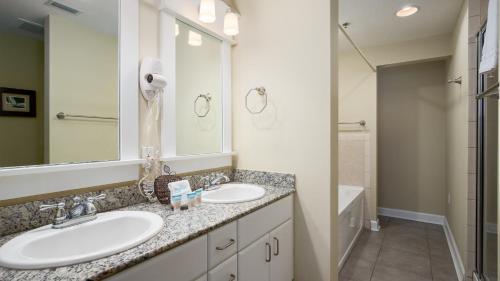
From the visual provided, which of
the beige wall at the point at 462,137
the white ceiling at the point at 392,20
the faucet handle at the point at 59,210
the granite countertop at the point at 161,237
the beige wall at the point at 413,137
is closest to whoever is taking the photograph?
the granite countertop at the point at 161,237

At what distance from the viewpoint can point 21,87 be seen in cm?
104

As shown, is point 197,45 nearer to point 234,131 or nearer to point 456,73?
point 234,131

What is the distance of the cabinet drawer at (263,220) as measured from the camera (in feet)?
4.15

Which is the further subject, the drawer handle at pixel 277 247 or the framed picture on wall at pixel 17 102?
the drawer handle at pixel 277 247

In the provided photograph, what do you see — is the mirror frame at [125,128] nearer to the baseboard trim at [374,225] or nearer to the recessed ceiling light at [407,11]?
the recessed ceiling light at [407,11]

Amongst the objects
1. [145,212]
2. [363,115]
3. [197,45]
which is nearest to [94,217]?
[145,212]

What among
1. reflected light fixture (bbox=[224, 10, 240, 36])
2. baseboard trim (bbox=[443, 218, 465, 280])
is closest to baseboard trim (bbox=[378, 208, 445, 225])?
baseboard trim (bbox=[443, 218, 465, 280])

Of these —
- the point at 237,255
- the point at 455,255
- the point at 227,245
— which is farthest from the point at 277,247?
the point at 455,255

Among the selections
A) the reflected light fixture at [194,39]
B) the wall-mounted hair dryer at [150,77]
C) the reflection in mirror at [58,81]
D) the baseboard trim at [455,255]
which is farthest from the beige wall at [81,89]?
the baseboard trim at [455,255]

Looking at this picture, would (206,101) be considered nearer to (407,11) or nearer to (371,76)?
(407,11)

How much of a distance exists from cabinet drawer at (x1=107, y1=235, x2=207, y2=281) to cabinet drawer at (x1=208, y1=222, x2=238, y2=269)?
4cm

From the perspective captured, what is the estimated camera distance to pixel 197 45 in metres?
1.87

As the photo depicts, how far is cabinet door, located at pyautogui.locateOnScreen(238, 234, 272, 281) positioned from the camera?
1.26 m

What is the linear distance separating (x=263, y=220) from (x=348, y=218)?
1499mm
